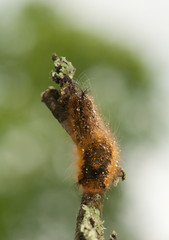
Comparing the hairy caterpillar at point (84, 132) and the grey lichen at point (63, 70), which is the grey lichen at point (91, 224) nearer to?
the hairy caterpillar at point (84, 132)

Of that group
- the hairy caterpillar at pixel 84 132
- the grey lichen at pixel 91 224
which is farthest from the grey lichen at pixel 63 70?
the grey lichen at pixel 91 224

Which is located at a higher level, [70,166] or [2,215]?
[2,215]

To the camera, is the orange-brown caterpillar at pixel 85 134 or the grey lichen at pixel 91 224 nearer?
the grey lichen at pixel 91 224

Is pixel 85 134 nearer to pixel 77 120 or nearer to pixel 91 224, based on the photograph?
pixel 77 120

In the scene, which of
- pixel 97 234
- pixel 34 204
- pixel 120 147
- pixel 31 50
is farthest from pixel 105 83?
pixel 97 234

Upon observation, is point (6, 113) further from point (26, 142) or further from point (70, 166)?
point (70, 166)

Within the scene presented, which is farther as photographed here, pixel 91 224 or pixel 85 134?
pixel 85 134

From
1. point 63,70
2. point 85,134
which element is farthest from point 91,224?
point 63,70
